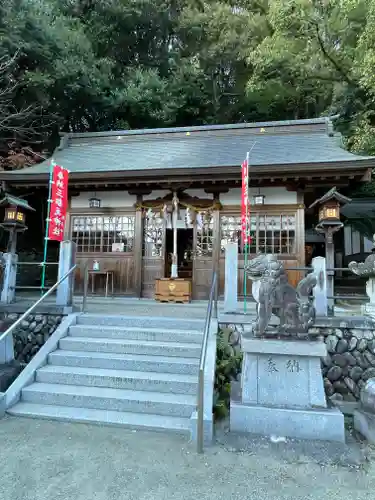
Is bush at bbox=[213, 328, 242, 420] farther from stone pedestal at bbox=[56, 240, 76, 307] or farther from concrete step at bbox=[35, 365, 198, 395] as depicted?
stone pedestal at bbox=[56, 240, 76, 307]

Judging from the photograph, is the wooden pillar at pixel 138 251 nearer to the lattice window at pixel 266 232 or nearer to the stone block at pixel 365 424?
the lattice window at pixel 266 232

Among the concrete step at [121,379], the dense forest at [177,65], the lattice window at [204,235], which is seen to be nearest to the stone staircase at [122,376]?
the concrete step at [121,379]

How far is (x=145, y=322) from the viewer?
16.5 feet

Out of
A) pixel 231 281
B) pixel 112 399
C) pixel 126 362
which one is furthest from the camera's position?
pixel 231 281

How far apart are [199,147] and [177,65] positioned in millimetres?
8887

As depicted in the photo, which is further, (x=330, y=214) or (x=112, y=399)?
(x=330, y=214)

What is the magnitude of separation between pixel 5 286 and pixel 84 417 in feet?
12.0

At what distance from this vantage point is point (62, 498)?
7.55 ft

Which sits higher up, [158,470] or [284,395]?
[284,395]

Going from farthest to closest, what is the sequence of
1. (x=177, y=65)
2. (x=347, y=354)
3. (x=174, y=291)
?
(x=177, y=65) → (x=174, y=291) → (x=347, y=354)

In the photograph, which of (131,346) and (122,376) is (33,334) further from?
(122,376)

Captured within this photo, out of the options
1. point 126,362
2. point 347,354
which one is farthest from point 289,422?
point 126,362

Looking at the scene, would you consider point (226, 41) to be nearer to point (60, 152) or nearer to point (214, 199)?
point (60, 152)

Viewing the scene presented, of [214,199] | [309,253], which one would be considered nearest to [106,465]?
[214,199]
